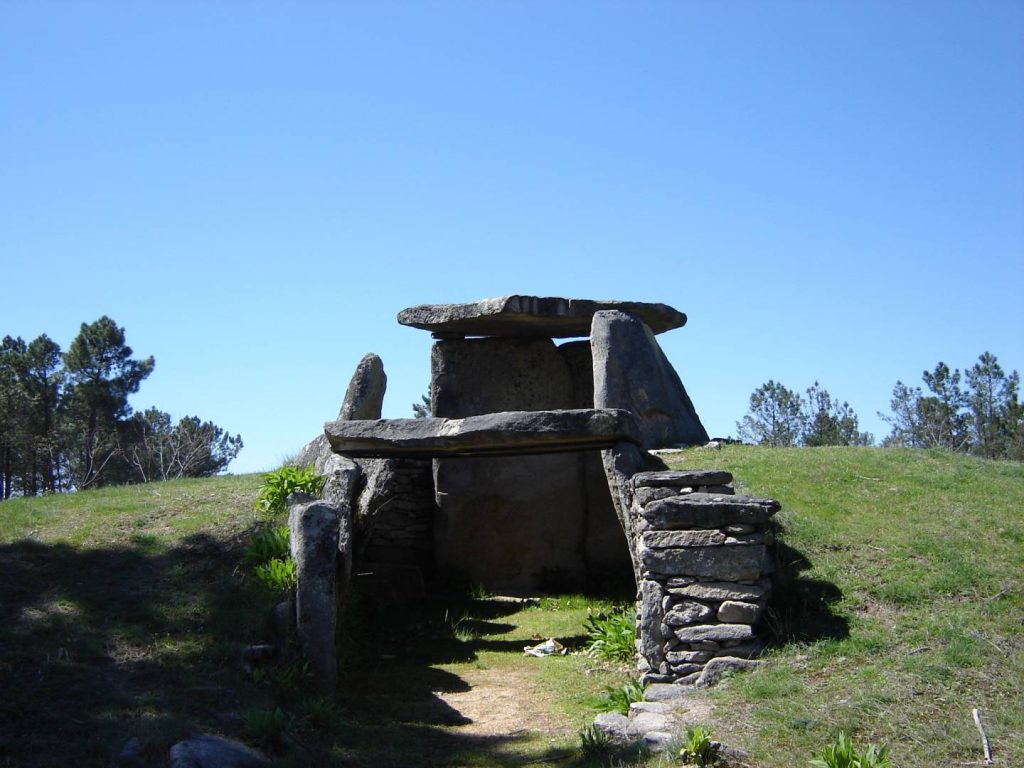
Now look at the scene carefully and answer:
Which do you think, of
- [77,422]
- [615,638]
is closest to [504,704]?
[615,638]

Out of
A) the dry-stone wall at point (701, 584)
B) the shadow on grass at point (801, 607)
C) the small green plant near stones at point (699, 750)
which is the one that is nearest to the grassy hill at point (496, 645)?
the shadow on grass at point (801, 607)

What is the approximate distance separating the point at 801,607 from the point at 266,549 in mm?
4792

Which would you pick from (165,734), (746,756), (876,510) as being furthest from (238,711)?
(876,510)

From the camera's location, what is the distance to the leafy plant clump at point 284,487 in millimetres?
10430

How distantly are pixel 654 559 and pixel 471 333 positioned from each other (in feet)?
16.9

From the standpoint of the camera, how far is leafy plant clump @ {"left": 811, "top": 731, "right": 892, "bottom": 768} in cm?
555

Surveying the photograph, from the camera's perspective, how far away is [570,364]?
43.0 feet

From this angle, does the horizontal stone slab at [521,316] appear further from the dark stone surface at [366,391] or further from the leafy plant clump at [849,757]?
the leafy plant clump at [849,757]

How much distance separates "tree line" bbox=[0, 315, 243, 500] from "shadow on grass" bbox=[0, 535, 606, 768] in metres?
13.9

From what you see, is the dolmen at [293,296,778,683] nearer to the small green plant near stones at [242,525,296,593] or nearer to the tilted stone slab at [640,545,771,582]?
the tilted stone slab at [640,545,771,582]

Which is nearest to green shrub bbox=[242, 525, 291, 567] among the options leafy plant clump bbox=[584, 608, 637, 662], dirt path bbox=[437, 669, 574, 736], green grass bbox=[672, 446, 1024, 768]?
dirt path bbox=[437, 669, 574, 736]

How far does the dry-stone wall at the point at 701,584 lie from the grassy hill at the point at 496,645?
346mm

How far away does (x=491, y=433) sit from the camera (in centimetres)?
934

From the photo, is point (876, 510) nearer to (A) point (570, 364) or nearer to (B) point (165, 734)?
(A) point (570, 364)
